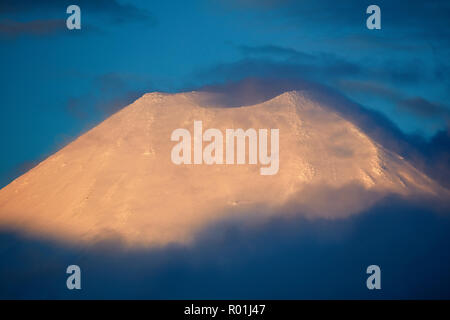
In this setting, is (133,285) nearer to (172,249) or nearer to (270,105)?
(172,249)

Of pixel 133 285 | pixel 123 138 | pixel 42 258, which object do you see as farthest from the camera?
pixel 123 138

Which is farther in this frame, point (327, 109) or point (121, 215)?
point (327, 109)

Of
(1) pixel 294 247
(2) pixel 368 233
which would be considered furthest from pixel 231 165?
(2) pixel 368 233
